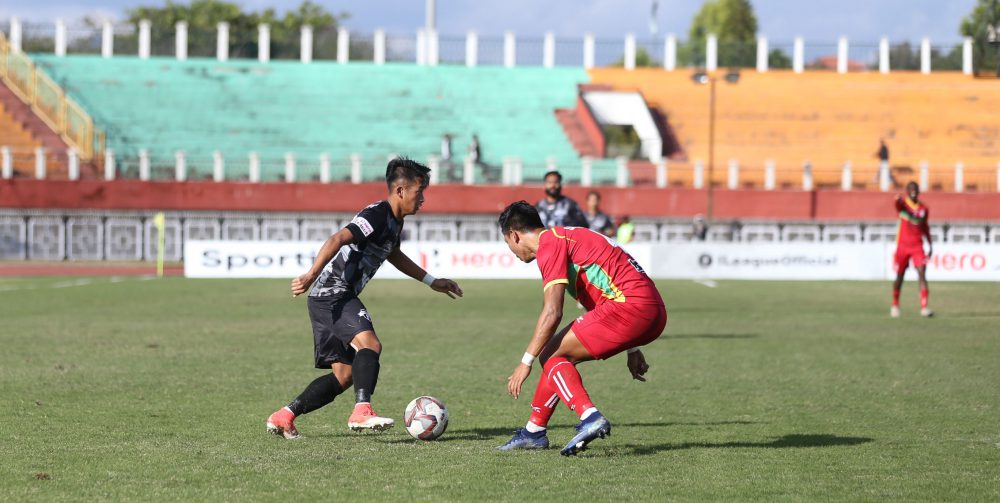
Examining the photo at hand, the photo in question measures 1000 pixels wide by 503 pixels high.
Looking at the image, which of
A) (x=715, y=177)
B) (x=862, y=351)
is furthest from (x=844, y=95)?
(x=862, y=351)

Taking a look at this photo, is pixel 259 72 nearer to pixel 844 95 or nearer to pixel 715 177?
pixel 715 177

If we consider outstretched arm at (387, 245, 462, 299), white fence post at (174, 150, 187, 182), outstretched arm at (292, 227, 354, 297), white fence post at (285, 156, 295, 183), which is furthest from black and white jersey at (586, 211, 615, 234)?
white fence post at (174, 150, 187, 182)

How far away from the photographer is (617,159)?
49.6 m

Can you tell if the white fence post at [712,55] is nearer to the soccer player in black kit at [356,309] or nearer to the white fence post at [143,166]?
the white fence post at [143,166]

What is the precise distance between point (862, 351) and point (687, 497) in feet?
32.5

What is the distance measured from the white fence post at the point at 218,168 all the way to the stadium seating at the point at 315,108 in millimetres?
842

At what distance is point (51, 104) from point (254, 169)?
855 cm

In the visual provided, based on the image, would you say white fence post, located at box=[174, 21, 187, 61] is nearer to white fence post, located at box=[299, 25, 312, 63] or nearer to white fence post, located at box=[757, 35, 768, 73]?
white fence post, located at box=[299, 25, 312, 63]

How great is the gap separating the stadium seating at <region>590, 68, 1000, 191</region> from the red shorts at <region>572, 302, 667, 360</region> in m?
43.8

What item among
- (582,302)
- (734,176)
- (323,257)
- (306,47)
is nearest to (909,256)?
(582,302)

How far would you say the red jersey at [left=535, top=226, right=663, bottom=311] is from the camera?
835 centimetres

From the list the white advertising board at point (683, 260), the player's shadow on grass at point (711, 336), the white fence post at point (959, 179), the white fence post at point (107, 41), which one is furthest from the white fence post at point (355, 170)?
the player's shadow on grass at point (711, 336)

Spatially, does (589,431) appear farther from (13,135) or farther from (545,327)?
(13,135)

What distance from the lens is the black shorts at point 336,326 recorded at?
30.3ft
